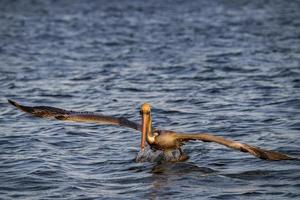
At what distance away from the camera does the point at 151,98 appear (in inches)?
705

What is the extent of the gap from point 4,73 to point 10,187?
1080 centimetres

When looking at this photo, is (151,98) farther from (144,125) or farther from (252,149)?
(252,149)

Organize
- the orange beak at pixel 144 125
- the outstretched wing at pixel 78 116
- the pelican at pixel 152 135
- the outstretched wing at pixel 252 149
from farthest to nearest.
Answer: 1. the outstretched wing at pixel 78 116
2. the orange beak at pixel 144 125
3. the pelican at pixel 152 135
4. the outstretched wing at pixel 252 149

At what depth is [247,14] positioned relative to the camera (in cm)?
3684

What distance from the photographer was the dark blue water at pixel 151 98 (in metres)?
11.5

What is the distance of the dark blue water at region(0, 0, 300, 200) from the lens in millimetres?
11492

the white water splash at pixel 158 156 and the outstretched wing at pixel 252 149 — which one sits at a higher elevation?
the outstretched wing at pixel 252 149

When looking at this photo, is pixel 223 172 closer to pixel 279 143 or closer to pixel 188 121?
pixel 279 143

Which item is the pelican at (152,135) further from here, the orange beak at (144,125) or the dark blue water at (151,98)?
the dark blue water at (151,98)

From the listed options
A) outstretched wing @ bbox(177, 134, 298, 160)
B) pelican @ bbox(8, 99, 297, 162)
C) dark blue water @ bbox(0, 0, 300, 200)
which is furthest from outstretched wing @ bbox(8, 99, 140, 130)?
outstretched wing @ bbox(177, 134, 298, 160)

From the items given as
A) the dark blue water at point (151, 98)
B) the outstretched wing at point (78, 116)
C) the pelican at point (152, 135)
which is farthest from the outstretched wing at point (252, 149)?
the outstretched wing at point (78, 116)

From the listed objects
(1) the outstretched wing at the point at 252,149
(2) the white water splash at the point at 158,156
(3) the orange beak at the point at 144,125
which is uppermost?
(3) the orange beak at the point at 144,125

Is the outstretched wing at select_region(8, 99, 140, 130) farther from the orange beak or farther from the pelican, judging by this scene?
the orange beak

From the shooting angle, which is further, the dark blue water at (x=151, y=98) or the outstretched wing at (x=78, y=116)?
the outstretched wing at (x=78, y=116)
